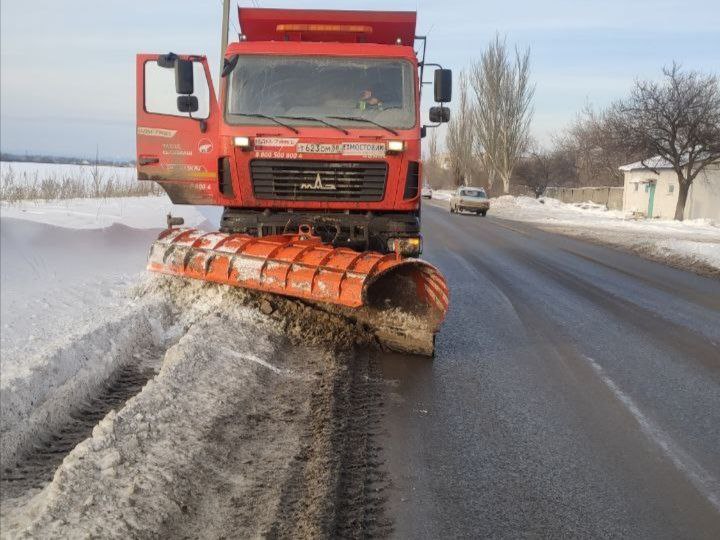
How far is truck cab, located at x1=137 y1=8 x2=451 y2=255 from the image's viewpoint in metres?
6.99

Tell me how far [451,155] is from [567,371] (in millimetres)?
67197

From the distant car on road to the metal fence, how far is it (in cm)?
1489

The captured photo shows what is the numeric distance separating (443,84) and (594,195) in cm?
4684

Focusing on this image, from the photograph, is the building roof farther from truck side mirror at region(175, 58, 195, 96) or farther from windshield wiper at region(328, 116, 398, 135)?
truck side mirror at region(175, 58, 195, 96)

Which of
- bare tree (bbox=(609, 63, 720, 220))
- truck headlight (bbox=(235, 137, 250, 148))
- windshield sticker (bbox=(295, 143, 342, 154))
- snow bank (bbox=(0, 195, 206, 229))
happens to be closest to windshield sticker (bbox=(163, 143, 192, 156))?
truck headlight (bbox=(235, 137, 250, 148))

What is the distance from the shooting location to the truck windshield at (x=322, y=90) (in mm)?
7090

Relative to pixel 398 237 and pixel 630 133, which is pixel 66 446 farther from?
pixel 630 133

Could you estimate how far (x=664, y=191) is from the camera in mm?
37562

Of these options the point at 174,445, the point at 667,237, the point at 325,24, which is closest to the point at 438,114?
the point at 325,24

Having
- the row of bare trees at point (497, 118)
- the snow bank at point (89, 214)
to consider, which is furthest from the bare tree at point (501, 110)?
the snow bank at point (89, 214)

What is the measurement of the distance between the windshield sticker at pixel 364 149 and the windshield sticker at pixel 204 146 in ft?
5.04

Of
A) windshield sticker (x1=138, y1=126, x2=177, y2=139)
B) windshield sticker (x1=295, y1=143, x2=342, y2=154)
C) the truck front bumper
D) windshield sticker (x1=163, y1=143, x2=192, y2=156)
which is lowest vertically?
the truck front bumper

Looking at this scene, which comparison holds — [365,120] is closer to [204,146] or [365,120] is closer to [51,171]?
[204,146]

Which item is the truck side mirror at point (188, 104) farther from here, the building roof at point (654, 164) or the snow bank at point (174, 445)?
the building roof at point (654, 164)
